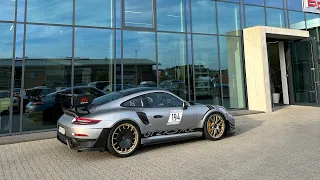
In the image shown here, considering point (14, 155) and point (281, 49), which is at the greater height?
point (281, 49)

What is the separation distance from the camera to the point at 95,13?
9.72 meters

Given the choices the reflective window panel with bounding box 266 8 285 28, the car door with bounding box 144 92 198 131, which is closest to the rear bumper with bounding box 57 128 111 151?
the car door with bounding box 144 92 198 131

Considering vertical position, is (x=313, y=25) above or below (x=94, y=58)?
above

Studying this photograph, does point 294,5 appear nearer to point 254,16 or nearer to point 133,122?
point 254,16

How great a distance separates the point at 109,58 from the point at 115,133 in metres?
5.19

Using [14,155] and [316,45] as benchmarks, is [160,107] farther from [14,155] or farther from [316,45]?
[316,45]

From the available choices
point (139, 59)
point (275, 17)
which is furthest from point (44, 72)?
point (275, 17)

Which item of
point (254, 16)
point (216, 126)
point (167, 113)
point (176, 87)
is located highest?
point (254, 16)

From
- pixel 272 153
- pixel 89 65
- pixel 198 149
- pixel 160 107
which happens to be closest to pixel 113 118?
pixel 160 107

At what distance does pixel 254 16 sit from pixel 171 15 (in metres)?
4.94

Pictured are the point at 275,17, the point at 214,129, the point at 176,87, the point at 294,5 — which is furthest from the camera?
the point at 294,5

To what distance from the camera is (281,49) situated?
15.0m

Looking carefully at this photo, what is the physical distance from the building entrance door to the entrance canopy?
1389 millimetres

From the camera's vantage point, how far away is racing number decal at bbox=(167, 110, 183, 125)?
5.83 meters
